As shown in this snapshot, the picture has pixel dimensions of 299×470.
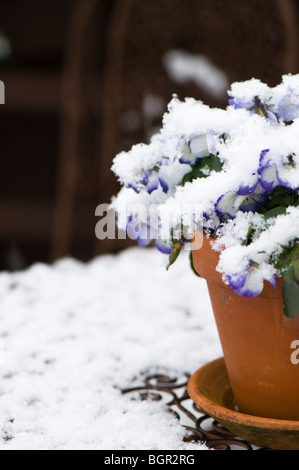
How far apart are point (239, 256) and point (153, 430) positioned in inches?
11.2

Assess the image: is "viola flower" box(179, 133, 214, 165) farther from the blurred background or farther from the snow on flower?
the blurred background

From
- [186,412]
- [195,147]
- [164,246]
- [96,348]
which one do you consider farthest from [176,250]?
[96,348]

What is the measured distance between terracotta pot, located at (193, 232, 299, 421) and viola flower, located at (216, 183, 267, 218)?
0.07 metres

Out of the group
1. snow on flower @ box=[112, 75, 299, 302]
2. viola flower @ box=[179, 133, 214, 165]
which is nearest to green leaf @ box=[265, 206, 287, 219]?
snow on flower @ box=[112, 75, 299, 302]

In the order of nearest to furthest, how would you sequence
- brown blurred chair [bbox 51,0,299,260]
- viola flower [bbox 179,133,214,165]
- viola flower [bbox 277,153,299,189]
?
viola flower [bbox 277,153,299,189]
viola flower [bbox 179,133,214,165]
brown blurred chair [bbox 51,0,299,260]

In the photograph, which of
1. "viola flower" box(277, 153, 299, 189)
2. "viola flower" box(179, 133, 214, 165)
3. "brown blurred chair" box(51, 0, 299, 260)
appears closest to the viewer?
"viola flower" box(277, 153, 299, 189)

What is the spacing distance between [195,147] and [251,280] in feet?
0.66

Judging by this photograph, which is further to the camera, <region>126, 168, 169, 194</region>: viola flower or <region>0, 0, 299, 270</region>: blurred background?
<region>0, 0, 299, 270</region>: blurred background

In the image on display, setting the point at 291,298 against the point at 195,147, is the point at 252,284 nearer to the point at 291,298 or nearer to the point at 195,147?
the point at 291,298

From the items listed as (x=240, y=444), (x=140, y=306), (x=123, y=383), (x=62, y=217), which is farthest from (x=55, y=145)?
(x=240, y=444)

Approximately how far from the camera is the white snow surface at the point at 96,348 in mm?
742

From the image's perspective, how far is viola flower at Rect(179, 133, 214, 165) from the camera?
0.72 metres

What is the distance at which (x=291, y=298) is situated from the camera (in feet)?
2.06

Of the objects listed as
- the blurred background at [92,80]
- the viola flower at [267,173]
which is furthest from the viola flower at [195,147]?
the blurred background at [92,80]
